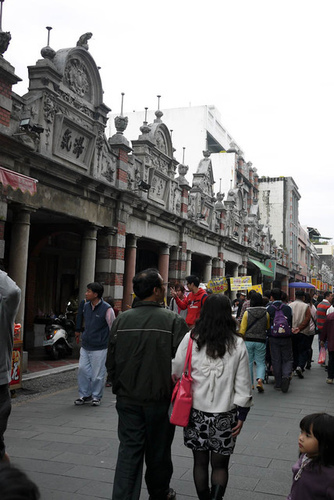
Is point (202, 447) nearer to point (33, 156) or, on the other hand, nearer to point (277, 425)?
point (277, 425)

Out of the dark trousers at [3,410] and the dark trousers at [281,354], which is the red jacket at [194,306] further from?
the dark trousers at [3,410]

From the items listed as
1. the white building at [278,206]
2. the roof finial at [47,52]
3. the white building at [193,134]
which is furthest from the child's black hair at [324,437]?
the white building at [278,206]

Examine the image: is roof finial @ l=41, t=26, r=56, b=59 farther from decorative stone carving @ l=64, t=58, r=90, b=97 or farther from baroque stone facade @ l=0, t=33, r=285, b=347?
decorative stone carving @ l=64, t=58, r=90, b=97

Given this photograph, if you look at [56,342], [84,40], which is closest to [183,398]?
[56,342]

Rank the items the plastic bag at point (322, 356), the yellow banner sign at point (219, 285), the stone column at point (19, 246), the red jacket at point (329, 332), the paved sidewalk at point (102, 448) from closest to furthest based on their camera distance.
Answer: the paved sidewalk at point (102, 448), the red jacket at point (329, 332), the stone column at point (19, 246), the plastic bag at point (322, 356), the yellow banner sign at point (219, 285)

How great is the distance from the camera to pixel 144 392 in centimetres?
343

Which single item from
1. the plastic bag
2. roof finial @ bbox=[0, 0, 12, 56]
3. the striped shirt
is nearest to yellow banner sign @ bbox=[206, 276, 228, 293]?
the plastic bag

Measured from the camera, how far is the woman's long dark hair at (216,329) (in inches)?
134

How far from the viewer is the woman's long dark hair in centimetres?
340

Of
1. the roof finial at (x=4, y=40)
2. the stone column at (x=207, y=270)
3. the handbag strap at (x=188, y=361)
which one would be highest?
the roof finial at (x=4, y=40)

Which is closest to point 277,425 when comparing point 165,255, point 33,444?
point 33,444

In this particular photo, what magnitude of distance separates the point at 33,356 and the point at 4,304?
941 centimetres

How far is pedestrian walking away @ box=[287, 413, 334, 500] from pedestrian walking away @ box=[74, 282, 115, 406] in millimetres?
4971

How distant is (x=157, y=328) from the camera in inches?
139
